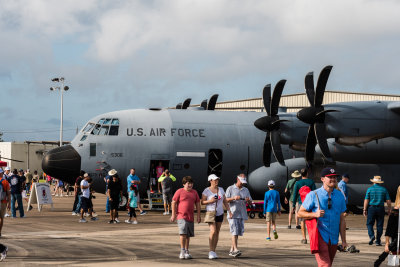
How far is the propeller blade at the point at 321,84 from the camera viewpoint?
21438 mm

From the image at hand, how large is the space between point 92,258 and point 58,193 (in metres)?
35.8

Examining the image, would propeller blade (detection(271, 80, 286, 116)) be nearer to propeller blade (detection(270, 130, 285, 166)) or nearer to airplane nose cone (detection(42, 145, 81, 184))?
propeller blade (detection(270, 130, 285, 166))

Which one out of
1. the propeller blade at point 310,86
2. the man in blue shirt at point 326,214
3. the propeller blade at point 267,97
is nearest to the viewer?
the man in blue shirt at point 326,214

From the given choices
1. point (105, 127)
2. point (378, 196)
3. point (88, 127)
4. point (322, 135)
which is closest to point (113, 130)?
point (105, 127)

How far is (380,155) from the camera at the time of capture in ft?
79.8

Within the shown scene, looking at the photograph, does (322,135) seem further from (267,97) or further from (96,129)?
(96,129)

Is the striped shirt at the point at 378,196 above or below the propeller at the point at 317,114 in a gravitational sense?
below

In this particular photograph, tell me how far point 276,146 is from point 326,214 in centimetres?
1584

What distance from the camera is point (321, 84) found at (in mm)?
21656

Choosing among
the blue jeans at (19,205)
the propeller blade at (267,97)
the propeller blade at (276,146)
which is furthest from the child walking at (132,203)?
the propeller blade at (267,97)

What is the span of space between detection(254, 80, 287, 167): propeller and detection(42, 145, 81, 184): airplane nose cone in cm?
790

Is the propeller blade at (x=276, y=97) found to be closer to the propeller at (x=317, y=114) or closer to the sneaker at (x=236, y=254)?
the propeller at (x=317, y=114)

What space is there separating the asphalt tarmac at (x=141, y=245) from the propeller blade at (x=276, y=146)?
272cm

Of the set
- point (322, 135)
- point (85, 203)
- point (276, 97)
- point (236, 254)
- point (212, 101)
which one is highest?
point (212, 101)
